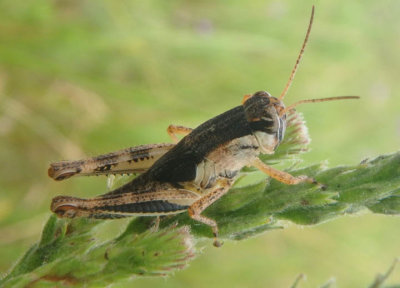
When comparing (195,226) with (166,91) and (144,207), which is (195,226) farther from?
(166,91)

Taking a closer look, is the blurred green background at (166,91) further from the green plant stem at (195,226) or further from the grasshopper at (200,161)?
the green plant stem at (195,226)

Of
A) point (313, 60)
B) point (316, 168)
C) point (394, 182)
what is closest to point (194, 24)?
point (313, 60)

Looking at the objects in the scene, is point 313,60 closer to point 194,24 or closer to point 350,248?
point 194,24

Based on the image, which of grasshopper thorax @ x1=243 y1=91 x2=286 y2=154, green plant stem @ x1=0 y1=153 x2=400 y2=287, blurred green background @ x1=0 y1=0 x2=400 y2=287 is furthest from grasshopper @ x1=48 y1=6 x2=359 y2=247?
blurred green background @ x1=0 y1=0 x2=400 y2=287

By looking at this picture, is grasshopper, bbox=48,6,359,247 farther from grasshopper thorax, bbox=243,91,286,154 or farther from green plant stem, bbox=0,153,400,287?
green plant stem, bbox=0,153,400,287

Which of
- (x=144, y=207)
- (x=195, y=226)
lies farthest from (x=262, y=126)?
(x=144, y=207)

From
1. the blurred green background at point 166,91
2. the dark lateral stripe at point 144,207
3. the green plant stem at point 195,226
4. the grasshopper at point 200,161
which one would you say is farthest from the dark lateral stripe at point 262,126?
the blurred green background at point 166,91
